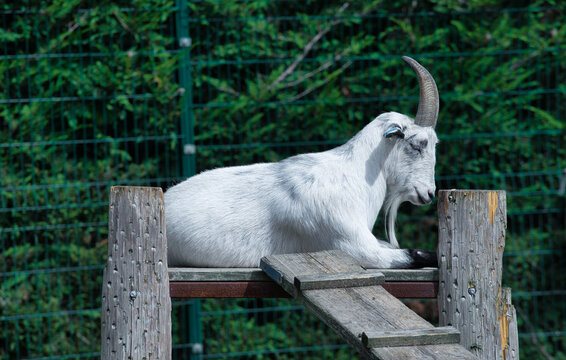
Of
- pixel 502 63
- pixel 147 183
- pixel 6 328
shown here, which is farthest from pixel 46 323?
pixel 502 63

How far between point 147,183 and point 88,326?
3.43 feet

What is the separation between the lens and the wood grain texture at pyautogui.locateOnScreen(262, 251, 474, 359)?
252cm

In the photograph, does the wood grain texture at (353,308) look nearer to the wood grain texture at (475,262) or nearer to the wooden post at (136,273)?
the wood grain texture at (475,262)

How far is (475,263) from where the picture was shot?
314cm

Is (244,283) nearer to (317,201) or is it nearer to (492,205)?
(317,201)

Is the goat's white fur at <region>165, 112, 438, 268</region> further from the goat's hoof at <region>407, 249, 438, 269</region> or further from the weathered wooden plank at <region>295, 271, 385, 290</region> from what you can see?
the weathered wooden plank at <region>295, 271, 385, 290</region>

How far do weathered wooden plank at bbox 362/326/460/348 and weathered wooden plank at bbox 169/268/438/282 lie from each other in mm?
619

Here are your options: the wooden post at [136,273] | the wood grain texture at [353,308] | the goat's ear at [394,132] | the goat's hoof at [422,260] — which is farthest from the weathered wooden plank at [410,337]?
the goat's ear at [394,132]

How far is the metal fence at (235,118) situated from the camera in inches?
201

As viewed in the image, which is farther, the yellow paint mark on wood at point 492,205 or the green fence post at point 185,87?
the green fence post at point 185,87

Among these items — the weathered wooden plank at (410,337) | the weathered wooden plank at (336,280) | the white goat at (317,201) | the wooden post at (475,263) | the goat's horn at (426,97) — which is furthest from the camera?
the goat's horn at (426,97)

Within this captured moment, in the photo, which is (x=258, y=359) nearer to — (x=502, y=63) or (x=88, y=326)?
(x=88, y=326)

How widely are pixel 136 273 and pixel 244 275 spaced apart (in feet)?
1.51

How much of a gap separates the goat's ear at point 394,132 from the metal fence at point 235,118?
165 cm
